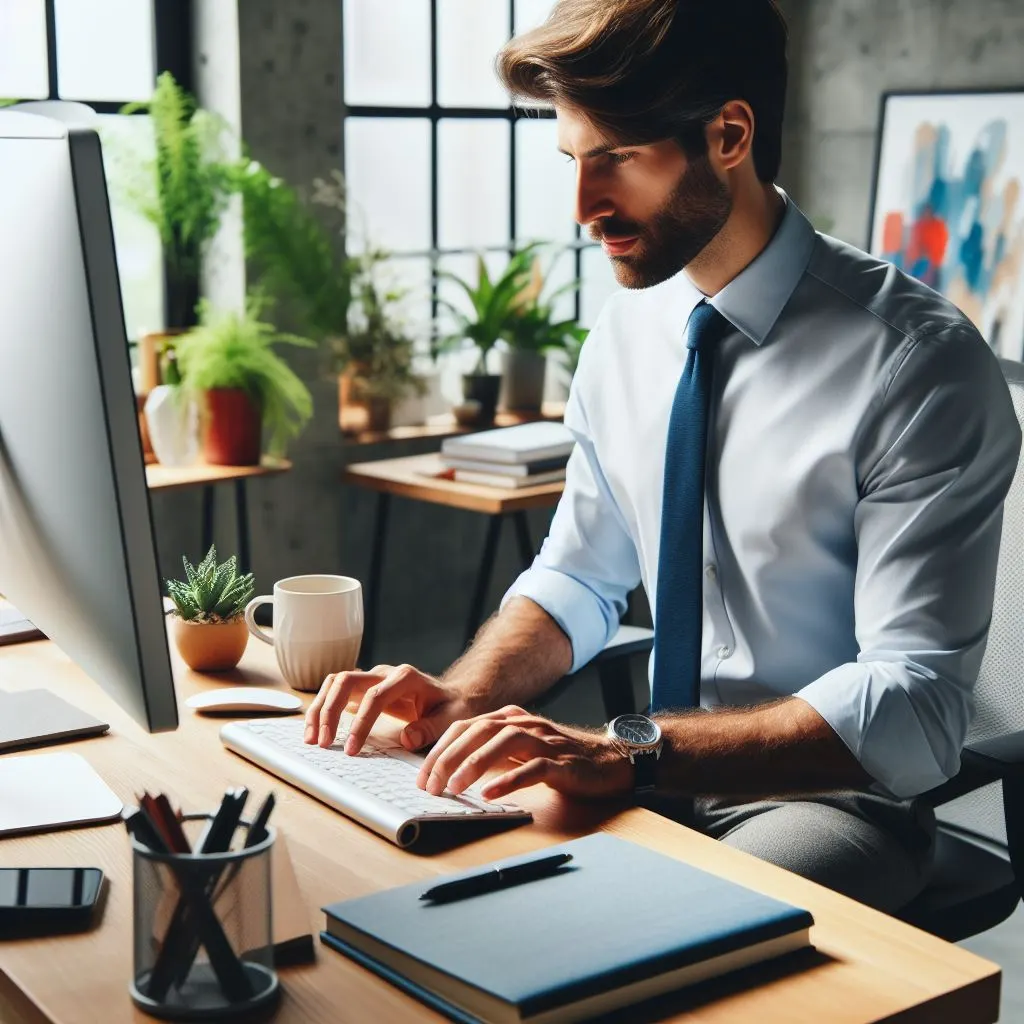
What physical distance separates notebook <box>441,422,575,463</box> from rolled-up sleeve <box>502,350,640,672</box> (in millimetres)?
1428

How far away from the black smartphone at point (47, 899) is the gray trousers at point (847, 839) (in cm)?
65

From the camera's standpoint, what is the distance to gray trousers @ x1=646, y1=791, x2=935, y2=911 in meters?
1.43

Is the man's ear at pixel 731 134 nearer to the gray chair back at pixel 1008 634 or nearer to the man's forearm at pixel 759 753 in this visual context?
the gray chair back at pixel 1008 634

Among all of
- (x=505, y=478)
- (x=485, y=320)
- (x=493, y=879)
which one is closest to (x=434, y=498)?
(x=505, y=478)

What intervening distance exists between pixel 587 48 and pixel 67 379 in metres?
0.87

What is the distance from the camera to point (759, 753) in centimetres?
142

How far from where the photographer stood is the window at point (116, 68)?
3279mm

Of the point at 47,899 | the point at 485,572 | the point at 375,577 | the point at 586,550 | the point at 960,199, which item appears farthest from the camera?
the point at 960,199

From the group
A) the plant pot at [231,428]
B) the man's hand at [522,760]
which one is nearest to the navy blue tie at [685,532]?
the man's hand at [522,760]

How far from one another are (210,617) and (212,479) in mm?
1581

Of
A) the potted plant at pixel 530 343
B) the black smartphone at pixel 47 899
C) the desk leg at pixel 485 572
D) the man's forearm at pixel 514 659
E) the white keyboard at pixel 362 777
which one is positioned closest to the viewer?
the black smartphone at pixel 47 899

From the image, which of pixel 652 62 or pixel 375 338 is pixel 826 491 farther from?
pixel 375 338

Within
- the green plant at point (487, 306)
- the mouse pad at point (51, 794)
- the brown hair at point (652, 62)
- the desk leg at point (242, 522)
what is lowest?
the desk leg at point (242, 522)

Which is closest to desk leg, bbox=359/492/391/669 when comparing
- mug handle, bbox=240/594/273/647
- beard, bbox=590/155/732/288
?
mug handle, bbox=240/594/273/647
